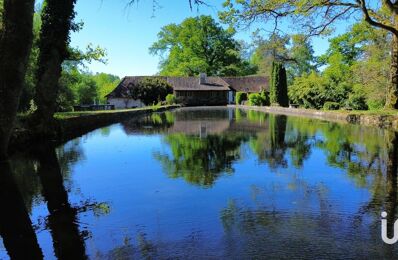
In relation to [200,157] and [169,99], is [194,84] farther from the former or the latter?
[200,157]

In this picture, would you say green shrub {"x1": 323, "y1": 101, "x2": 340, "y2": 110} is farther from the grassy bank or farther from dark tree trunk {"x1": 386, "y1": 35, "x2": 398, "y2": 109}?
the grassy bank

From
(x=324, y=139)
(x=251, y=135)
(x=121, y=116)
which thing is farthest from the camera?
(x=121, y=116)

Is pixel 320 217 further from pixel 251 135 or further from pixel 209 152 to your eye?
pixel 251 135

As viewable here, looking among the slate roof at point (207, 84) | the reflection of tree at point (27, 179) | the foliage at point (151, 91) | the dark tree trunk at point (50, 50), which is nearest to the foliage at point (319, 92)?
the foliage at point (151, 91)

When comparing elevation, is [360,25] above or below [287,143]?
above

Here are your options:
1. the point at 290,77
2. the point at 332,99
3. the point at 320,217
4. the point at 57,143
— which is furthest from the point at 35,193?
the point at 290,77

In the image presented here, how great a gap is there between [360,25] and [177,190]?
23.8 m

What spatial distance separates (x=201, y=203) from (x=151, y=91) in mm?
55937

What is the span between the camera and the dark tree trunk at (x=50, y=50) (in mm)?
16625

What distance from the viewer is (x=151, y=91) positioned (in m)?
61.4

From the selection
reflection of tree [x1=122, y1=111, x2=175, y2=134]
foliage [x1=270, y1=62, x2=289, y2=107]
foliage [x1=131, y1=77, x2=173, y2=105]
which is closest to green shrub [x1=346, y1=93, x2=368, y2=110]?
foliage [x1=270, y1=62, x2=289, y2=107]

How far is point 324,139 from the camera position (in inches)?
578

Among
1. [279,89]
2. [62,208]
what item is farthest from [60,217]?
[279,89]

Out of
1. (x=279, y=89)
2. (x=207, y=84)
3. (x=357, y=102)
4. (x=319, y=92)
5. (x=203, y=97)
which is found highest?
(x=207, y=84)
